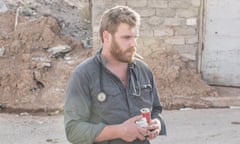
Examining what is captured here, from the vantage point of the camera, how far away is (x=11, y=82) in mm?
7750

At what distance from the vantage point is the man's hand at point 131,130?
246 cm

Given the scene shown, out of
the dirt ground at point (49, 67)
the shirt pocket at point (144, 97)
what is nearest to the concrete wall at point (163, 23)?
the dirt ground at point (49, 67)

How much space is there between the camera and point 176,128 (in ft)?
21.2

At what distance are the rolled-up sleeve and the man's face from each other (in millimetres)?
234

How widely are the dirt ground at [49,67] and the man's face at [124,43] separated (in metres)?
4.85

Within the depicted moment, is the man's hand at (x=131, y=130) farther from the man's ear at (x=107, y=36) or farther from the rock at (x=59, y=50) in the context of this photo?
the rock at (x=59, y=50)

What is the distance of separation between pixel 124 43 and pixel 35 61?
5.82 m

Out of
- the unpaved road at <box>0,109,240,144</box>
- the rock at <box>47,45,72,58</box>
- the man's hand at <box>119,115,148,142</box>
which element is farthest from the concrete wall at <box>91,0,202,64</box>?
the man's hand at <box>119,115,148,142</box>

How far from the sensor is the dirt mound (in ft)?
24.7

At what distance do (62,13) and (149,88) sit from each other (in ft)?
26.1

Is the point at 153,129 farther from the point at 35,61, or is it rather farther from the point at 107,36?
the point at 35,61

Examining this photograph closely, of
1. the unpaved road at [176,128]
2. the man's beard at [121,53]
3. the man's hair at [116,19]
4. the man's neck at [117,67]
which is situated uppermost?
the man's hair at [116,19]

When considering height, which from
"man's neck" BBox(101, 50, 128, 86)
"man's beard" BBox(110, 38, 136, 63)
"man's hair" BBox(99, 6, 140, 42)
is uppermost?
"man's hair" BBox(99, 6, 140, 42)

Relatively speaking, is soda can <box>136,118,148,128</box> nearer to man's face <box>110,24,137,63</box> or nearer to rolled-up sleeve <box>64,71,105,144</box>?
rolled-up sleeve <box>64,71,105,144</box>
